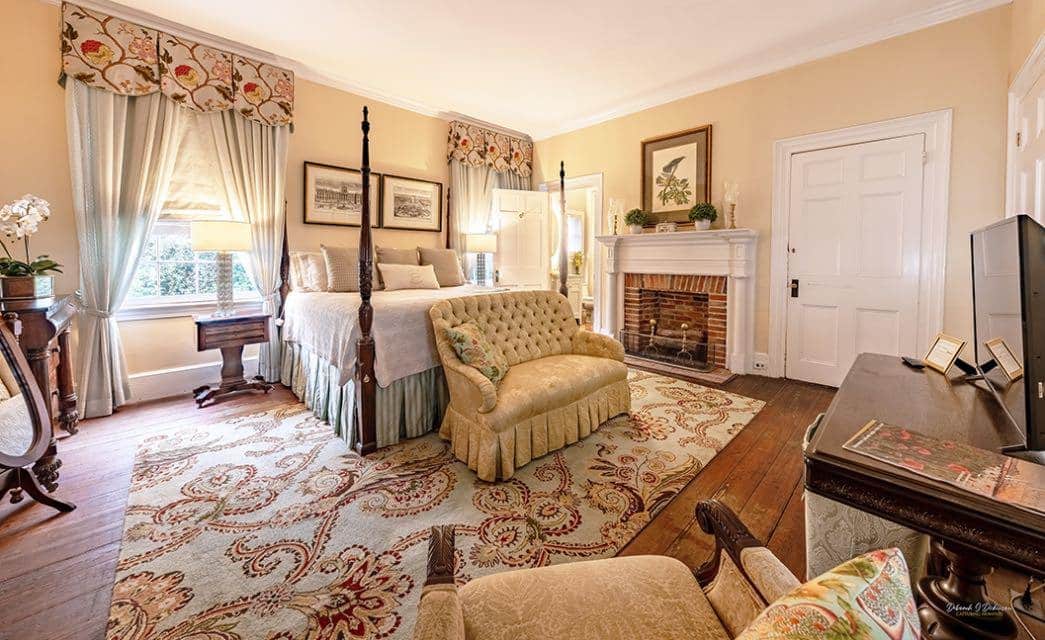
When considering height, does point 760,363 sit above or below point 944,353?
below

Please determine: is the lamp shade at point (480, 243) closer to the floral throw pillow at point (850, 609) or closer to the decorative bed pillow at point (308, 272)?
the decorative bed pillow at point (308, 272)

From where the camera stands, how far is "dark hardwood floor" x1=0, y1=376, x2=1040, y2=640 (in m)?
1.47

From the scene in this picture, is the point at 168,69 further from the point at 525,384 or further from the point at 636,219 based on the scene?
the point at 636,219

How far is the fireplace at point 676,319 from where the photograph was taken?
4.54 m

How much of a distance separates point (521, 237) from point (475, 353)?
3745 millimetres

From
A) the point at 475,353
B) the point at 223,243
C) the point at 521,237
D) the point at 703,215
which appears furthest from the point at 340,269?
the point at 703,215

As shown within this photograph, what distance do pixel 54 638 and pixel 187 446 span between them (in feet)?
5.01

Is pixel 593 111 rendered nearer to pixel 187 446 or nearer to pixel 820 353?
pixel 820 353

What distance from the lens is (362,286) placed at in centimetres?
256

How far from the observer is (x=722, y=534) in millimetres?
921

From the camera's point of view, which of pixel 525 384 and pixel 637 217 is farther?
pixel 637 217

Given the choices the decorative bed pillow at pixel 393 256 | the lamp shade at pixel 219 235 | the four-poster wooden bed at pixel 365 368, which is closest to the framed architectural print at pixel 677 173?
the decorative bed pillow at pixel 393 256

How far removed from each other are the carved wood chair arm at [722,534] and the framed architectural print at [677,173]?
4.18m

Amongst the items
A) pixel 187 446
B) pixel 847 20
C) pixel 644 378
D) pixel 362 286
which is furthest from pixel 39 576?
pixel 847 20
